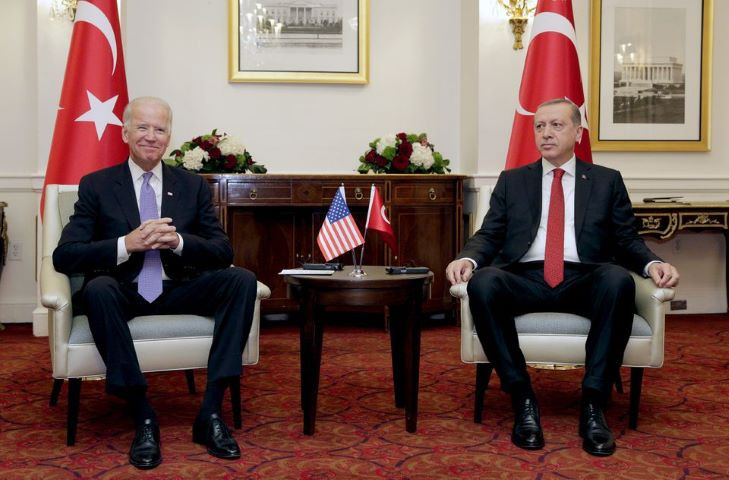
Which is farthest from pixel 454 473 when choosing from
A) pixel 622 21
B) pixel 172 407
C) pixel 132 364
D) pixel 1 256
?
pixel 622 21

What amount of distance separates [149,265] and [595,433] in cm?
168

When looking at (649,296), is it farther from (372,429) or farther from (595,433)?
(372,429)

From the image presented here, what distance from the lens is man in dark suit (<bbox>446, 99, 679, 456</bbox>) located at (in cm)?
291

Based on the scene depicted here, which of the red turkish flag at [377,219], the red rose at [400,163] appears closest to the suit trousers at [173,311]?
the red turkish flag at [377,219]

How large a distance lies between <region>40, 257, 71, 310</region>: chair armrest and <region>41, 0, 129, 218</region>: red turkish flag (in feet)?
5.83

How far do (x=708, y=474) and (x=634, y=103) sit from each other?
4054 millimetres

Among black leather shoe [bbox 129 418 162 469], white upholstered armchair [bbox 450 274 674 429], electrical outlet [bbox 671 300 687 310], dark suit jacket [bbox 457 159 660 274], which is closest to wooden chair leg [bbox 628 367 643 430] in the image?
white upholstered armchair [bbox 450 274 674 429]

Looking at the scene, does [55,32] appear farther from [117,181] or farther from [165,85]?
[117,181]

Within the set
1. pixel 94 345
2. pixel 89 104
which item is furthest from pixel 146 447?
pixel 89 104

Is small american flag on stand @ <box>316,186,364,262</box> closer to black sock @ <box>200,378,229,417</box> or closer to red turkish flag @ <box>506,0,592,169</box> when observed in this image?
black sock @ <box>200,378,229,417</box>

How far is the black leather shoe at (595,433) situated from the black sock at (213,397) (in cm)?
125

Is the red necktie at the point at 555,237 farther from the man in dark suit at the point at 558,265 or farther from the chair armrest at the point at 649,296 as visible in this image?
the chair armrest at the point at 649,296

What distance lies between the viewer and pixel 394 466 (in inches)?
105

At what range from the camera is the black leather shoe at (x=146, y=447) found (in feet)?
8.68
